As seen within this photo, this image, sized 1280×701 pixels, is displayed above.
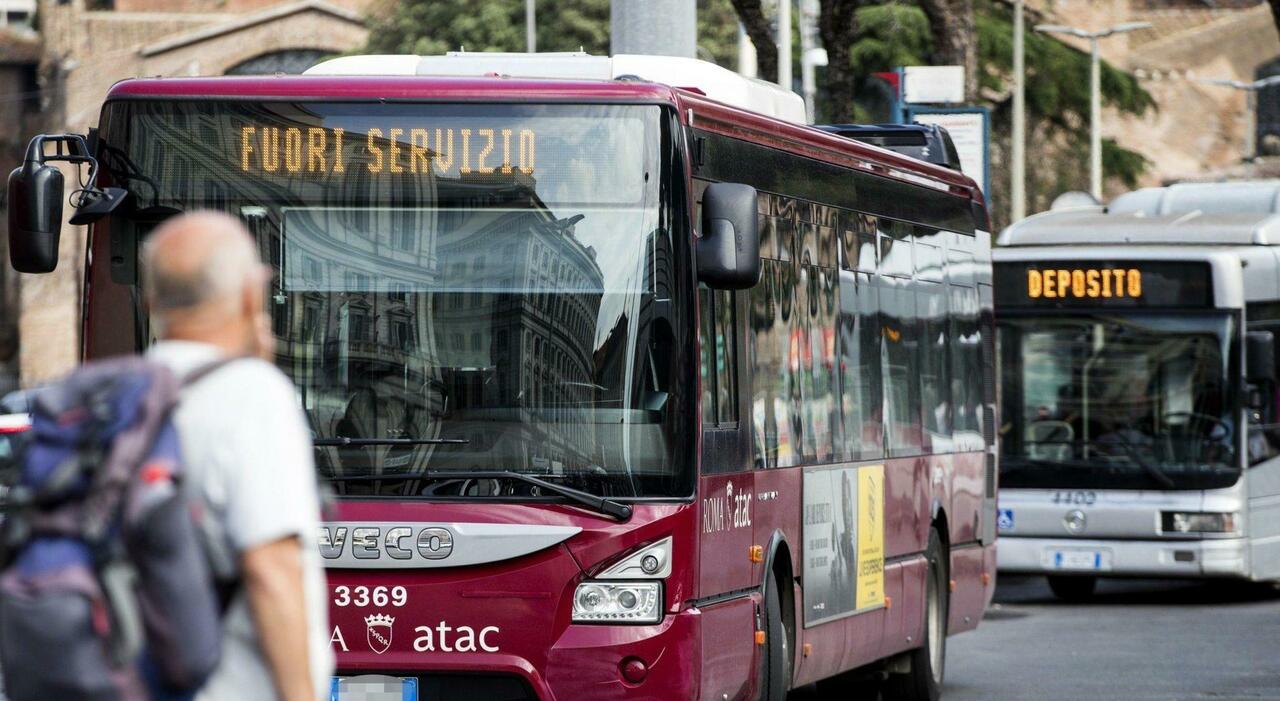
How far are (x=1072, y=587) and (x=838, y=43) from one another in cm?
520

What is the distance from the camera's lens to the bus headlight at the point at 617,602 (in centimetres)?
814

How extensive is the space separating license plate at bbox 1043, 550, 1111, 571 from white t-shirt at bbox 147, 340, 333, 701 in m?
15.9

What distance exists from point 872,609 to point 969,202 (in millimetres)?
3317

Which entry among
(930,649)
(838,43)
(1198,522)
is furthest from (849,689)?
(838,43)

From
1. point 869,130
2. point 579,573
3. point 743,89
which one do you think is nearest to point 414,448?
point 579,573

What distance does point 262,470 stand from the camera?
13.1ft

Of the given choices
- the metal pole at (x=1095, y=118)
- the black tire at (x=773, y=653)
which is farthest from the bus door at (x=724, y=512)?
the metal pole at (x=1095, y=118)

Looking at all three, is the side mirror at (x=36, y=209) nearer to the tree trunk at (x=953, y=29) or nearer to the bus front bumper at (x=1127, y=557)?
the bus front bumper at (x=1127, y=557)

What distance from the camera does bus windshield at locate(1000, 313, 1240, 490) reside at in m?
19.4

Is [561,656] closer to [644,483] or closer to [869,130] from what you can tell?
[644,483]

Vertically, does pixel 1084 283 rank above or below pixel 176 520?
above

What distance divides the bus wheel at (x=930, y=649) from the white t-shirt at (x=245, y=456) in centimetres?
836

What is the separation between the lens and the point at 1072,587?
69.6 ft

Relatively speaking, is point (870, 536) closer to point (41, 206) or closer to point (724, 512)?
point (724, 512)
